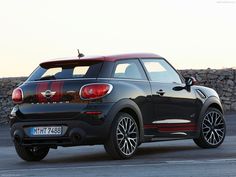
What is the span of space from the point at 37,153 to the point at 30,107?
100 centimetres

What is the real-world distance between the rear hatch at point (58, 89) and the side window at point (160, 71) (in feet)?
3.52

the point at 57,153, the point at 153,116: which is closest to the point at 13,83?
the point at 57,153

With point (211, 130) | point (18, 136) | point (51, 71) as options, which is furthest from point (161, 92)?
point (18, 136)

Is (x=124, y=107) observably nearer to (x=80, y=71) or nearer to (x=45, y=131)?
(x=80, y=71)

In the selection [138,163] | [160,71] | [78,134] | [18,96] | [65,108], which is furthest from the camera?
[160,71]

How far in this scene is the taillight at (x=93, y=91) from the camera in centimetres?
1197

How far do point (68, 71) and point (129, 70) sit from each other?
0.93 m

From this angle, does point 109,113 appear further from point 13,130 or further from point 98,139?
point 13,130

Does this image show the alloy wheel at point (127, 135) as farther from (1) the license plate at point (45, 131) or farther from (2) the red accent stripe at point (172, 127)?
(1) the license plate at point (45, 131)

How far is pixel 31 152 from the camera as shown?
12.9 metres

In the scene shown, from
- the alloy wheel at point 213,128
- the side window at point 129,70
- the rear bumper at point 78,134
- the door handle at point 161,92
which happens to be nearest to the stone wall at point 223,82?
the alloy wheel at point 213,128

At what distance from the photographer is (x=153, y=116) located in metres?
12.9

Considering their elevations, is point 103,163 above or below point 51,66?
below

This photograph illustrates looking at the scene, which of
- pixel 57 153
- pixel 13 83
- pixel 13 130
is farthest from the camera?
pixel 13 83
